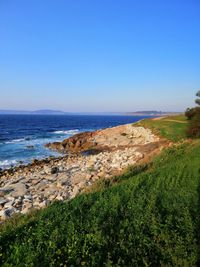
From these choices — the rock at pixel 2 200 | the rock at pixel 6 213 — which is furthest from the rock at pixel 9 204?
the rock at pixel 6 213

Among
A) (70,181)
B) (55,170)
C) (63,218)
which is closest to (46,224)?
(63,218)

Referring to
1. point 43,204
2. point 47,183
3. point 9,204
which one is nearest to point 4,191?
point 47,183

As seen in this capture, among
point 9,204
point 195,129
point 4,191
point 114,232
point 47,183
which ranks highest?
point 195,129

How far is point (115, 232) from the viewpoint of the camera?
291 inches

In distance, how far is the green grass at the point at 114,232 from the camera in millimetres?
6195

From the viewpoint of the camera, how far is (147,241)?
690 cm

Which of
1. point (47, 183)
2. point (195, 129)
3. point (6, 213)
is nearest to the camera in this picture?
point (6, 213)

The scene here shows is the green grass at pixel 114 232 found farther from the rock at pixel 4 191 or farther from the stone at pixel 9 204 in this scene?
the rock at pixel 4 191

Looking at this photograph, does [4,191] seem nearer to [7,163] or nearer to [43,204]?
[43,204]

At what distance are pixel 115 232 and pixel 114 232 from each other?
2 cm

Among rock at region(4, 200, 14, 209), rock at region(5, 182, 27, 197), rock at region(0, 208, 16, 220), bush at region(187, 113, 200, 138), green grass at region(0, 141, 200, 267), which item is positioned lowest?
rock at region(5, 182, 27, 197)

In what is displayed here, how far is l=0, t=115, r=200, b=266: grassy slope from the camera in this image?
6.20 metres

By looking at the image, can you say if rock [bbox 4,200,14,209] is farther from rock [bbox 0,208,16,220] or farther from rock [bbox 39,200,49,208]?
rock [bbox 39,200,49,208]

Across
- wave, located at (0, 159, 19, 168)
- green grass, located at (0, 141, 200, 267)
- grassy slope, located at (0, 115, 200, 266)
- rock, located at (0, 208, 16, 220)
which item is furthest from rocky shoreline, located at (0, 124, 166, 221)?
grassy slope, located at (0, 115, 200, 266)
